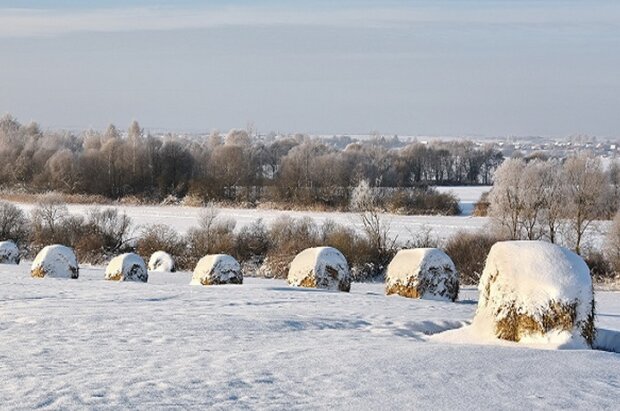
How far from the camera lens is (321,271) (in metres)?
22.8

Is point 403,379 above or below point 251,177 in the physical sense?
below

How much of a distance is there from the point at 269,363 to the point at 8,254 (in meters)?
25.5

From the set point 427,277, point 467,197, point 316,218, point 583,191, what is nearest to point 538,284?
point 427,277

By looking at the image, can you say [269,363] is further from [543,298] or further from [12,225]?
[12,225]

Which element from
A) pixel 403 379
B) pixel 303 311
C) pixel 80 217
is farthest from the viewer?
pixel 80 217

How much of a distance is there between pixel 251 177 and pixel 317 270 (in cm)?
5690

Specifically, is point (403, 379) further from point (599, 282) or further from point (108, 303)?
point (599, 282)

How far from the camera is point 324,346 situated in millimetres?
11469

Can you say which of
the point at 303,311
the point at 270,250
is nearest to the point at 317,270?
the point at 303,311

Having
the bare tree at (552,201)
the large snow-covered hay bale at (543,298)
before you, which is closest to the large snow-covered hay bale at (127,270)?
the large snow-covered hay bale at (543,298)

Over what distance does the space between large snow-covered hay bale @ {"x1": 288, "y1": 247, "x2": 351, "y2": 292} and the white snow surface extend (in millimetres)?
10260

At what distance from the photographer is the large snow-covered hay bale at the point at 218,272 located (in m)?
24.5

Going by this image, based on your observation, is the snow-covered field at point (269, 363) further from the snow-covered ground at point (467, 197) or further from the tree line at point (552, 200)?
the snow-covered ground at point (467, 197)

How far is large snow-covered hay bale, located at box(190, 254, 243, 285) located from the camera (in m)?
24.5
